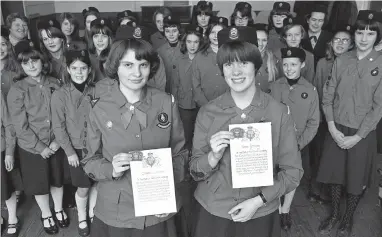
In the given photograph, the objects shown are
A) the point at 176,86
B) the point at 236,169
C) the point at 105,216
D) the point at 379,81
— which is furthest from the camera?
the point at 176,86

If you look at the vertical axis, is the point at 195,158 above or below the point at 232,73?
below

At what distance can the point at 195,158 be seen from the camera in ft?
5.78

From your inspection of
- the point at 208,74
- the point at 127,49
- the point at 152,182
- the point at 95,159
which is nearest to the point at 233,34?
the point at 127,49

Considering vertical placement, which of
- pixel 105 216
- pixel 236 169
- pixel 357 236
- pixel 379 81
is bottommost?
pixel 357 236

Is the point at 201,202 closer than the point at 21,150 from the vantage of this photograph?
Yes

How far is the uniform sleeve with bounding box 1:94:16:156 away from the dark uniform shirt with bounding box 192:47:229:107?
1.65 metres

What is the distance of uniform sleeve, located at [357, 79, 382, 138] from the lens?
2695 millimetres

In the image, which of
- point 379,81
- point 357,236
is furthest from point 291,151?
point 357,236

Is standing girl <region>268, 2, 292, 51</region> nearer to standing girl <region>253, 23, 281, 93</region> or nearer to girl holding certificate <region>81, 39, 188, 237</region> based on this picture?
standing girl <region>253, 23, 281, 93</region>

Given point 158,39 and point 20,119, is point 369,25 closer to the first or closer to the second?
point 158,39

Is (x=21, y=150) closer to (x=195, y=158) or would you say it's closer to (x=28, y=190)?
(x=28, y=190)

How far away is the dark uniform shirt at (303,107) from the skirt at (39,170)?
6.00ft

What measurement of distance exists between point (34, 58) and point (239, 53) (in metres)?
1.81

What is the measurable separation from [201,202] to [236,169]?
1.02 feet
